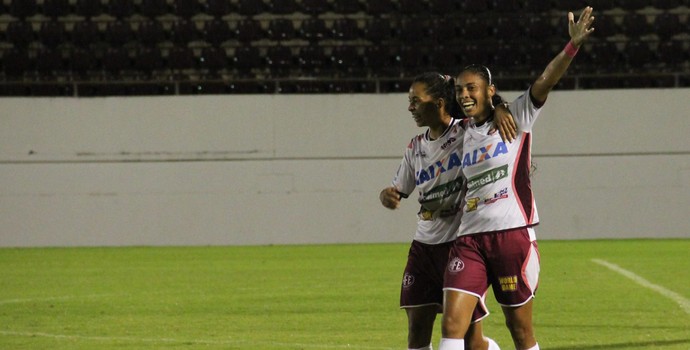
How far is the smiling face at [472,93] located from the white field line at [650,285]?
5269 mm

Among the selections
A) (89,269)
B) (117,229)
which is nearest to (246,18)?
(117,229)

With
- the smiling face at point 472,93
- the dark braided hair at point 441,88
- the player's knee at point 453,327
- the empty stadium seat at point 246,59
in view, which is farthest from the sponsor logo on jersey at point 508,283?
the empty stadium seat at point 246,59

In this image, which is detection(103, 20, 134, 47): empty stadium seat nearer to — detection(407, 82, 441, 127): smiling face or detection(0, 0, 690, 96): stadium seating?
detection(0, 0, 690, 96): stadium seating

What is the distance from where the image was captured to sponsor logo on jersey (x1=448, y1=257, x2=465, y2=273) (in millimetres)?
5383

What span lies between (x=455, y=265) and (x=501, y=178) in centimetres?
46

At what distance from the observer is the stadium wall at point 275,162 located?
1931 cm

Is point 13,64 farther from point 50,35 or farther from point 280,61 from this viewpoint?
point 280,61

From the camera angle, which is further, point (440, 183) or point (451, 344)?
point (440, 183)

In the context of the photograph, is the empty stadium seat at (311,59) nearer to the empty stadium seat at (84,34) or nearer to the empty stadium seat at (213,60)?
the empty stadium seat at (213,60)

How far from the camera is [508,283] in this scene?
5430 millimetres

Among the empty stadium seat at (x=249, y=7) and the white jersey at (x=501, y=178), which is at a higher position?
the empty stadium seat at (x=249, y=7)

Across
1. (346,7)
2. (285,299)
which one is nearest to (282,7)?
(346,7)

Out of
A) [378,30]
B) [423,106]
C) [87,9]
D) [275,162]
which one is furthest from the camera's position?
[87,9]

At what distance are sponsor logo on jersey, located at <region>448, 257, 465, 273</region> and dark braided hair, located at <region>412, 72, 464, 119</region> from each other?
0.81 m
